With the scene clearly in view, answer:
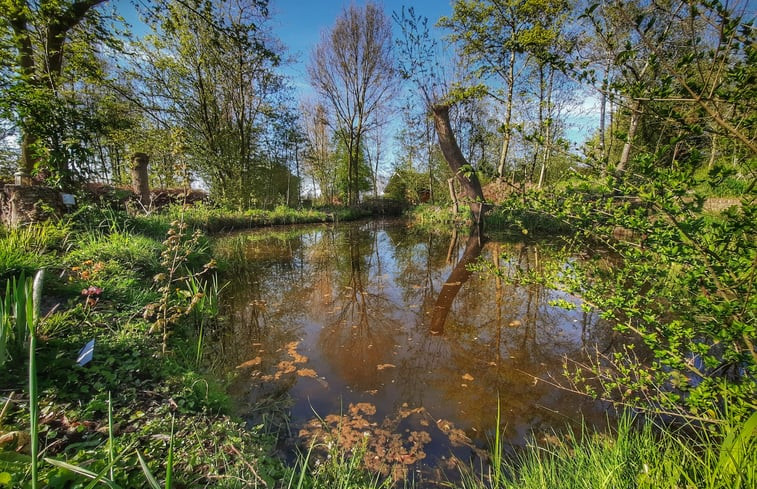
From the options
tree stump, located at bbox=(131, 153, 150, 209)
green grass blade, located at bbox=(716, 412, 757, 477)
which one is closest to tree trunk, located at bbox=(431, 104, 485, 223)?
green grass blade, located at bbox=(716, 412, 757, 477)

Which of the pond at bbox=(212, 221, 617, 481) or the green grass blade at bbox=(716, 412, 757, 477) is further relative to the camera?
the pond at bbox=(212, 221, 617, 481)

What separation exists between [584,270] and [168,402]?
8.12 ft

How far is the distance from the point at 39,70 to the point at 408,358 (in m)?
7.94

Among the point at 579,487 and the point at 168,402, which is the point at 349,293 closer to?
the point at 168,402

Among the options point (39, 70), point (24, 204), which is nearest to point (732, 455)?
point (24, 204)

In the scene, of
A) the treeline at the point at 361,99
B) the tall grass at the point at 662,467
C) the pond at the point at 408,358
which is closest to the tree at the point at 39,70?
the treeline at the point at 361,99

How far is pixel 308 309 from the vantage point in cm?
384

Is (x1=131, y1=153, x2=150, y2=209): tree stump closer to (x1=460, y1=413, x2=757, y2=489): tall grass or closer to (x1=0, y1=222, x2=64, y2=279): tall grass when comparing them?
(x1=0, y1=222, x2=64, y2=279): tall grass

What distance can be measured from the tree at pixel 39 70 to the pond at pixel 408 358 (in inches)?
133

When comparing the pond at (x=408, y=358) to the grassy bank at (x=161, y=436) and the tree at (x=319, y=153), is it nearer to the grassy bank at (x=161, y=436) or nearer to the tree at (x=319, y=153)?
the grassy bank at (x=161, y=436)

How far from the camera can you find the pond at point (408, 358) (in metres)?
1.80

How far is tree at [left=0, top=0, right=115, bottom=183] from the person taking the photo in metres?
4.11

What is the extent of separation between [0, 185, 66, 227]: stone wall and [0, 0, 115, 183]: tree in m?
0.44

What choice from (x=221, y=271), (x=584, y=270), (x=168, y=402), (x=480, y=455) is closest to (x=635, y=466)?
(x=480, y=455)
